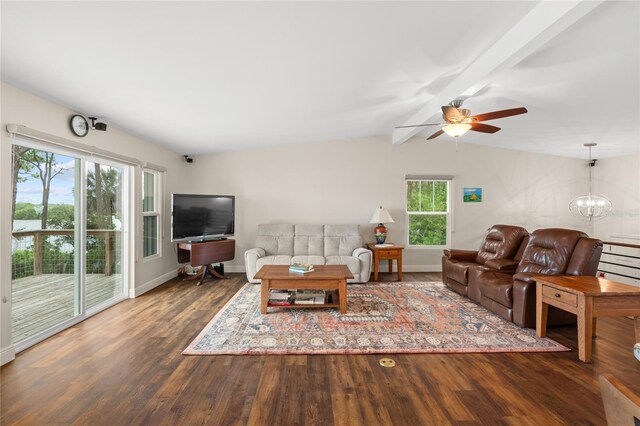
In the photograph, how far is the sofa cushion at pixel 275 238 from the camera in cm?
Answer: 519

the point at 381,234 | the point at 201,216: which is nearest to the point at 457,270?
the point at 381,234

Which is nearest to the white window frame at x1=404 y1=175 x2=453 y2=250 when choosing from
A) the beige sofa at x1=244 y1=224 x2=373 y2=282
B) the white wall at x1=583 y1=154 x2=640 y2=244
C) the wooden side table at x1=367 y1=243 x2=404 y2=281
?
the wooden side table at x1=367 y1=243 x2=404 y2=281

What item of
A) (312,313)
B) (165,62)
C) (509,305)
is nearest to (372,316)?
(312,313)

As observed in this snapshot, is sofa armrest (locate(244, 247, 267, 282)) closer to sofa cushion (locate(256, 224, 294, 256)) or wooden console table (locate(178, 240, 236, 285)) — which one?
sofa cushion (locate(256, 224, 294, 256))

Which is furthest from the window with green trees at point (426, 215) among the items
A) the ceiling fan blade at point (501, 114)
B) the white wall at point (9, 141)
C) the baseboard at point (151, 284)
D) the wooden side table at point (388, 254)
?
the white wall at point (9, 141)

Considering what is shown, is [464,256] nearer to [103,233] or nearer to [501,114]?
[501,114]

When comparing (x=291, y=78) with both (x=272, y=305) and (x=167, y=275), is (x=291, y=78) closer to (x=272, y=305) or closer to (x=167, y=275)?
(x=272, y=305)

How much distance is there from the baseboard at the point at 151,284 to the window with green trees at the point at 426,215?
175 inches

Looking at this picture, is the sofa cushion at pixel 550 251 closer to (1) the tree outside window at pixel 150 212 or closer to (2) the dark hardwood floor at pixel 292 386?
(2) the dark hardwood floor at pixel 292 386

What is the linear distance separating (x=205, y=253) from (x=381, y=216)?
3.05 metres

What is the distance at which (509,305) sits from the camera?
123 inches

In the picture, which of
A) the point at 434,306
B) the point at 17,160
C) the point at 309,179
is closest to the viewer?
the point at 17,160

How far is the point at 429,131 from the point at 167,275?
5.17 meters

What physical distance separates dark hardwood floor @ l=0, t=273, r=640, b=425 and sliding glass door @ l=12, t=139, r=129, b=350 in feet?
1.36
